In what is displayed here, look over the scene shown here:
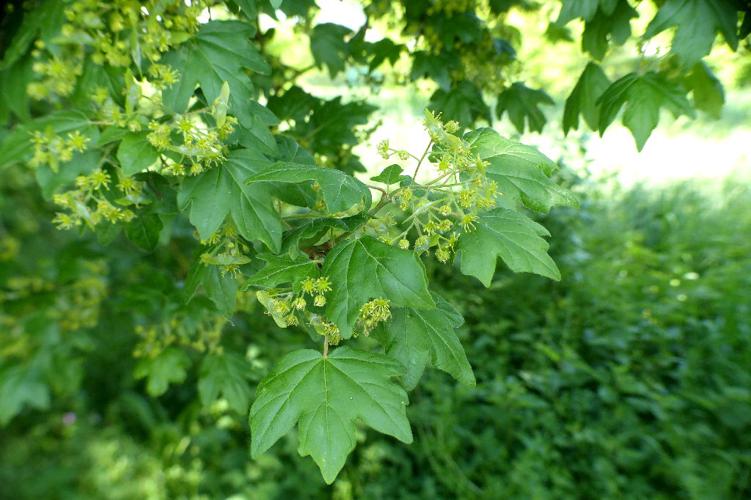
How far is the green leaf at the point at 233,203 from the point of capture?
1157 mm

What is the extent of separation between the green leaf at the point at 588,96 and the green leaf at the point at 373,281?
1.04 metres

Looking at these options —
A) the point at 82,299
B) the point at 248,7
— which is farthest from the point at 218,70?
the point at 82,299

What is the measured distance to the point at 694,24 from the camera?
56.7 inches

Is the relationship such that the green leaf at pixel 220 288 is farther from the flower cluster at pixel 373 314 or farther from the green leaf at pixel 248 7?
the green leaf at pixel 248 7

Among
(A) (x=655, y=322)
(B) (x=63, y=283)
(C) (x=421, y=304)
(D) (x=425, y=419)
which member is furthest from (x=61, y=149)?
(A) (x=655, y=322)

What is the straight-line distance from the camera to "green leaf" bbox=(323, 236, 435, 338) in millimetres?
996

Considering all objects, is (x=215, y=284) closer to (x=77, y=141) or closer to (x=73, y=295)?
(x=77, y=141)

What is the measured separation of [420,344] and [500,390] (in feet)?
6.36

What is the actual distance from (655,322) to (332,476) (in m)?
2.68

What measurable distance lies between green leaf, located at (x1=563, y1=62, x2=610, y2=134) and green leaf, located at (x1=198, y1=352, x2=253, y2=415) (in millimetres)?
1367

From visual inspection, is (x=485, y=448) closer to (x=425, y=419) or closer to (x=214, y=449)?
(x=425, y=419)

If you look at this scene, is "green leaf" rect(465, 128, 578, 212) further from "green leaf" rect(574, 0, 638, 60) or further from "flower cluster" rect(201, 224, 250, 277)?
"green leaf" rect(574, 0, 638, 60)

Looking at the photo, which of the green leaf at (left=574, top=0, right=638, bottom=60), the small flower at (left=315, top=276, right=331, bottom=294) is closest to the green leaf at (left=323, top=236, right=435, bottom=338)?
the small flower at (left=315, top=276, right=331, bottom=294)

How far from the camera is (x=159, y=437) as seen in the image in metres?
3.41
